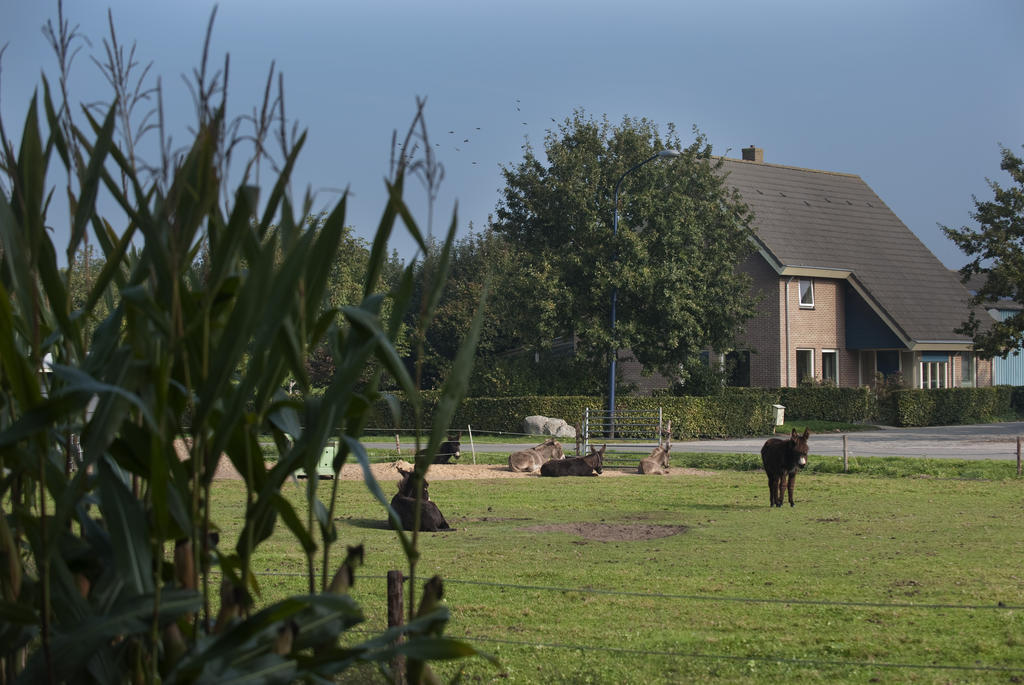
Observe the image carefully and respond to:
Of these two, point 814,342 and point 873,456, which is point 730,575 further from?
point 814,342

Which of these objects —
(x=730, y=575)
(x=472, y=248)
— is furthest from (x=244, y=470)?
(x=472, y=248)

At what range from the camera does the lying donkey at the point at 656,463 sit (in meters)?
23.7

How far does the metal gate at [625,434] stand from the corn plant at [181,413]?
22678 millimetres

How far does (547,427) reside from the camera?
34.3 m

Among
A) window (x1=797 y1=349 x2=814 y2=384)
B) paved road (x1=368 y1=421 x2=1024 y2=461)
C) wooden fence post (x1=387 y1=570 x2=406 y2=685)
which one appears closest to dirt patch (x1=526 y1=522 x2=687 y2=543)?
wooden fence post (x1=387 y1=570 x2=406 y2=685)

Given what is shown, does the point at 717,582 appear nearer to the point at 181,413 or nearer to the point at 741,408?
the point at 181,413

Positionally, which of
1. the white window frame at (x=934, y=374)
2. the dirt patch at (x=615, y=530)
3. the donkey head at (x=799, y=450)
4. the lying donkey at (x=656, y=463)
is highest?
the white window frame at (x=934, y=374)

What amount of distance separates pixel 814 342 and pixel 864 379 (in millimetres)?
3687

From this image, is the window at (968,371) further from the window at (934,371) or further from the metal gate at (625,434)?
the metal gate at (625,434)

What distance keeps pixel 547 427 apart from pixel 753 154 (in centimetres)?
2332

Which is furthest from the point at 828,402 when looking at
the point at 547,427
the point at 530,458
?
the point at 530,458

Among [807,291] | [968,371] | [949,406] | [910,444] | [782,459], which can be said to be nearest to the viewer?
[782,459]

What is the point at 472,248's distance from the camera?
6056cm

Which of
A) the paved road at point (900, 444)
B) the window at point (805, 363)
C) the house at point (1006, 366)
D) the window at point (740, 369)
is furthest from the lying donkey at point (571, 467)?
the house at point (1006, 366)
